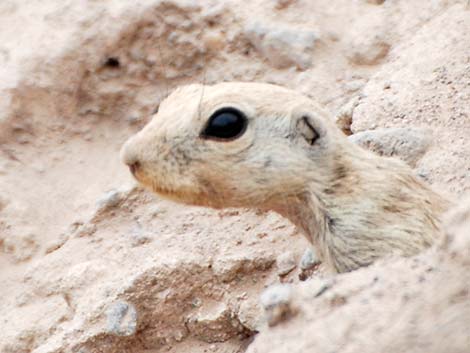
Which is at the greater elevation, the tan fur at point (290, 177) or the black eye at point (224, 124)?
the black eye at point (224, 124)

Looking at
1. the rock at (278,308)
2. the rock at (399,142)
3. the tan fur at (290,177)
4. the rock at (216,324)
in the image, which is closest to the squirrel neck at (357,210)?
the tan fur at (290,177)

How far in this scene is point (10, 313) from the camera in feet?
17.3

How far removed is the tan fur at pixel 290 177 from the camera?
3762 mm

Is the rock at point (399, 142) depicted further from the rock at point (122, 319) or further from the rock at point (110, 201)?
the rock at point (110, 201)

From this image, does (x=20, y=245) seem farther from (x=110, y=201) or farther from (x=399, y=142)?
(x=399, y=142)

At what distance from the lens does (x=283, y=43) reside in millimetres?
5668

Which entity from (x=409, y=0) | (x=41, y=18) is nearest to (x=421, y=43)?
(x=409, y=0)

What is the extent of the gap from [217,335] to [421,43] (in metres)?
1.78

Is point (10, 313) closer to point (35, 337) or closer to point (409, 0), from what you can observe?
point (35, 337)

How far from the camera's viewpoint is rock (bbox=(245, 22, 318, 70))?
5.63 meters

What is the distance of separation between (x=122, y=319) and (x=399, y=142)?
145 centimetres

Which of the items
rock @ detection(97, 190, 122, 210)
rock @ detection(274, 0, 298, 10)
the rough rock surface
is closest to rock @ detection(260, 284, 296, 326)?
the rough rock surface

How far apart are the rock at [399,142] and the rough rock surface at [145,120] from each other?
0.01 m

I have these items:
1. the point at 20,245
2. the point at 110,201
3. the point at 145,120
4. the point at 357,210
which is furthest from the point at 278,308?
the point at 145,120
